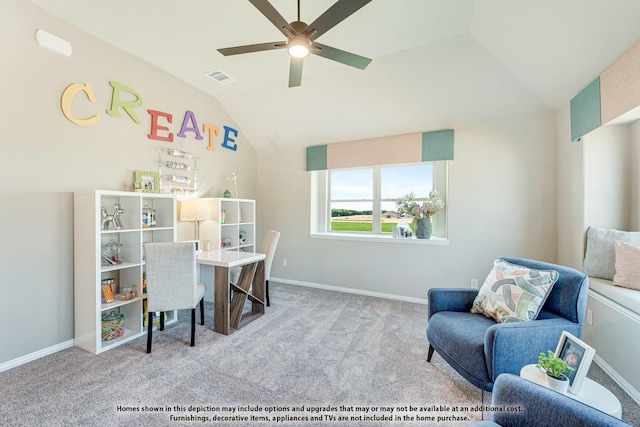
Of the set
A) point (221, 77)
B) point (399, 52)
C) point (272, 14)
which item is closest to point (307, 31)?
point (272, 14)

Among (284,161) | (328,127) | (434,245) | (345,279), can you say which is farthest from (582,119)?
(284,161)

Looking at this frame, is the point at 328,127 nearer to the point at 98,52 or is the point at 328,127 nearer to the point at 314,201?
the point at 314,201

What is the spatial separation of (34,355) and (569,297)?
164 inches

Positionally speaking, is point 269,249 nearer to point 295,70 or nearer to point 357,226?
point 357,226

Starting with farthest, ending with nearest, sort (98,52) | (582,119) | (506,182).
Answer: (506,182) < (98,52) < (582,119)

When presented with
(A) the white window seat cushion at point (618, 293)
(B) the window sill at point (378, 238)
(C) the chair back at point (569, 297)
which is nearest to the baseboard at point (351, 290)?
(B) the window sill at point (378, 238)

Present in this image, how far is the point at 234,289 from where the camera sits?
3041mm

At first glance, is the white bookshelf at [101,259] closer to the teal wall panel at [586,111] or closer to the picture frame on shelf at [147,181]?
the picture frame on shelf at [147,181]

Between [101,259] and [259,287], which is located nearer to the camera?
[101,259]

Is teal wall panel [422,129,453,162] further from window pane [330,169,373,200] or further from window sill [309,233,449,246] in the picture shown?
window sill [309,233,449,246]

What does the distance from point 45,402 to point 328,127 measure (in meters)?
3.96

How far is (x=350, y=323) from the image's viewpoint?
10.0 feet

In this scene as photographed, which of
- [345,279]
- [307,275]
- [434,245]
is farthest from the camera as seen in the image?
[307,275]

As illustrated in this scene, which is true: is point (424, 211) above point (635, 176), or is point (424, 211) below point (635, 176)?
below
